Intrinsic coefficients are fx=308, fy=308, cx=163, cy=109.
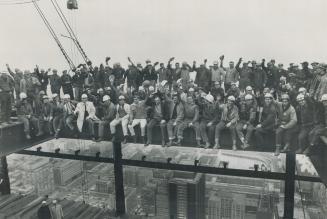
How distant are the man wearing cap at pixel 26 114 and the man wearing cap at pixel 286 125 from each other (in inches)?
360

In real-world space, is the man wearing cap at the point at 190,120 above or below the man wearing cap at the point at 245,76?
below

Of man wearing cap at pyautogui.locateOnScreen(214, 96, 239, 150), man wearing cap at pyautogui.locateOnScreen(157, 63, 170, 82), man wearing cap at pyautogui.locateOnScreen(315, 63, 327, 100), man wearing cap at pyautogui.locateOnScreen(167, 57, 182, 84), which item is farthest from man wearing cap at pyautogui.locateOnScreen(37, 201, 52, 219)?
man wearing cap at pyautogui.locateOnScreen(315, 63, 327, 100)

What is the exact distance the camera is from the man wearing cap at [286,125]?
365 inches

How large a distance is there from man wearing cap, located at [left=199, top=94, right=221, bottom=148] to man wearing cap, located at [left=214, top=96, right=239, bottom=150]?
0.20 metres

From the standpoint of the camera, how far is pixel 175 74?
14.3 metres

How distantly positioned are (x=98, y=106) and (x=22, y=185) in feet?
45.4

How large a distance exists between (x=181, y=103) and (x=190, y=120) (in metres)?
0.67

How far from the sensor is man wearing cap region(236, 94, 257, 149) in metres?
9.85

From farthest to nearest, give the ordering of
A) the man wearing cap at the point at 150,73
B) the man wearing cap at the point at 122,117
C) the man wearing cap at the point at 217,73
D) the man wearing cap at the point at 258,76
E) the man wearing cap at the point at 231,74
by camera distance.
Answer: the man wearing cap at the point at 150,73
the man wearing cap at the point at 217,73
the man wearing cap at the point at 231,74
the man wearing cap at the point at 258,76
the man wearing cap at the point at 122,117

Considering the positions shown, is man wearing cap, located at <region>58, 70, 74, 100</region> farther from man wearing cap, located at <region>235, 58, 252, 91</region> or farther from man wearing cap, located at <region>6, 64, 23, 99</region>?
man wearing cap, located at <region>235, 58, 252, 91</region>

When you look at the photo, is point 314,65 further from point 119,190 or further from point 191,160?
point 191,160

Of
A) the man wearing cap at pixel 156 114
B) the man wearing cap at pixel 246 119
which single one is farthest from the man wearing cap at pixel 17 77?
the man wearing cap at pixel 246 119

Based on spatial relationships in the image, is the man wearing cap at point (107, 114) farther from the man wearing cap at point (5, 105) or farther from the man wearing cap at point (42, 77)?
the man wearing cap at point (42, 77)

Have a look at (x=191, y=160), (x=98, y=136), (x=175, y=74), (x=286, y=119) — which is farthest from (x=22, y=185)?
(x=286, y=119)
